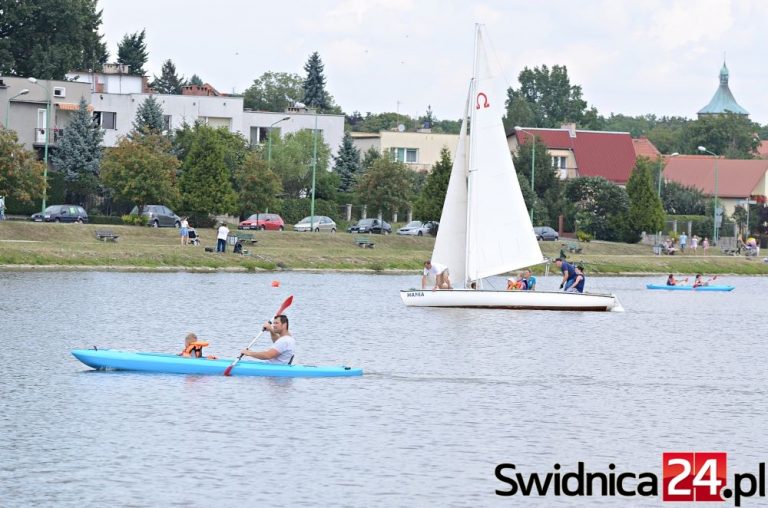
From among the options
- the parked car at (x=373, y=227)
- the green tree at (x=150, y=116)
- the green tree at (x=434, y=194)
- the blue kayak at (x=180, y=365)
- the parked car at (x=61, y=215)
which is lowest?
the blue kayak at (x=180, y=365)

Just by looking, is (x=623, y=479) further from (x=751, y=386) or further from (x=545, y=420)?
(x=751, y=386)

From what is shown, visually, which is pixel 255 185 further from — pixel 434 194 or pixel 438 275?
pixel 438 275

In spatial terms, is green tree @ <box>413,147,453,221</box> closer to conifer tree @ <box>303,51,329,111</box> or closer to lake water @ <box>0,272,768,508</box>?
lake water @ <box>0,272,768,508</box>

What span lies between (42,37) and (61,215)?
49.1 meters

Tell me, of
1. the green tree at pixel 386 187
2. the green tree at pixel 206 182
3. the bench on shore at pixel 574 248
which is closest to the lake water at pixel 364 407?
the green tree at pixel 206 182

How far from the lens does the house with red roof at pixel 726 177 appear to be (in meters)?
153

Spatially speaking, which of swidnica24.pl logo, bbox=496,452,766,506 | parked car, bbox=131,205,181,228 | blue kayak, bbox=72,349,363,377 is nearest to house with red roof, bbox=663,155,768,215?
parked car, bbox=131,205,181,228

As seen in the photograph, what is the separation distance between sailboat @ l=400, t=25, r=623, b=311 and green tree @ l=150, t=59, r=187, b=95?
12884 cm

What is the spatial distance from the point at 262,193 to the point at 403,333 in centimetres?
5190

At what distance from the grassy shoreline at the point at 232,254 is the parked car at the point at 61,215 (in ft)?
23.1

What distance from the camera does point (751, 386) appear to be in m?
38.6

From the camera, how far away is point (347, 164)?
129875 mm

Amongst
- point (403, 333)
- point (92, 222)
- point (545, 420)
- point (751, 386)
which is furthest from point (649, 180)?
point (545, 420)

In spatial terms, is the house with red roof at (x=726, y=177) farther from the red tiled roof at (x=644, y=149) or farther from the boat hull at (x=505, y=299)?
the boat hull at (x=505, y=299)
